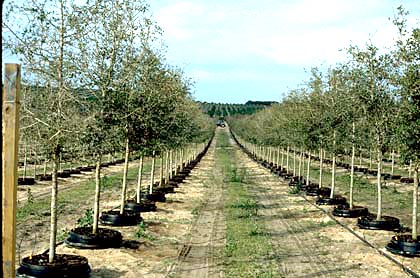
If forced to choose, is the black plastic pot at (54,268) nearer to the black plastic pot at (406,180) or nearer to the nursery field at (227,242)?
the nursery field at (227,242)

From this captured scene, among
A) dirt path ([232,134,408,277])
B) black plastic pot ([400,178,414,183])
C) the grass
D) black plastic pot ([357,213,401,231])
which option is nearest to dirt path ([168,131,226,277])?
the grass

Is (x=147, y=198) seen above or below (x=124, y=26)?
below

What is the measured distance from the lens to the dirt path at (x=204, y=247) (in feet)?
36.6

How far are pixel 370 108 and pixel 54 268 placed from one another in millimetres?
10187

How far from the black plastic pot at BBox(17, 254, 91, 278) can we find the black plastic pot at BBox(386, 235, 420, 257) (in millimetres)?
6998

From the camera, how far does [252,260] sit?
1220cm

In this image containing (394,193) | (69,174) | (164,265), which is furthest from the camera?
(69,174)

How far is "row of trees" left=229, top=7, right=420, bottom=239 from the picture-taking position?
12.5 m

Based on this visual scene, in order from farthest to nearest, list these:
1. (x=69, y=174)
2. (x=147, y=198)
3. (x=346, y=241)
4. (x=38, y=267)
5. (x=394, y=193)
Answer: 1. (x=69, y=174)
2. (x=394, y=193)
3. (x=147, y=198)
4. (x=346, y=241)
5. (x=38, y=267)

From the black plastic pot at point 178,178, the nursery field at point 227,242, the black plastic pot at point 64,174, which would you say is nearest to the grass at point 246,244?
the nursery field at point 227,242

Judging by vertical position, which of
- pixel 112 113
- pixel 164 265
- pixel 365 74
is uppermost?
pixel 365 74

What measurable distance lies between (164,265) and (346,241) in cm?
549

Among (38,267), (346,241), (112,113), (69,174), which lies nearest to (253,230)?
(346,241)

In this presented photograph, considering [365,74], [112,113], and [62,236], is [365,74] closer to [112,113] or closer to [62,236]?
[112,113]
